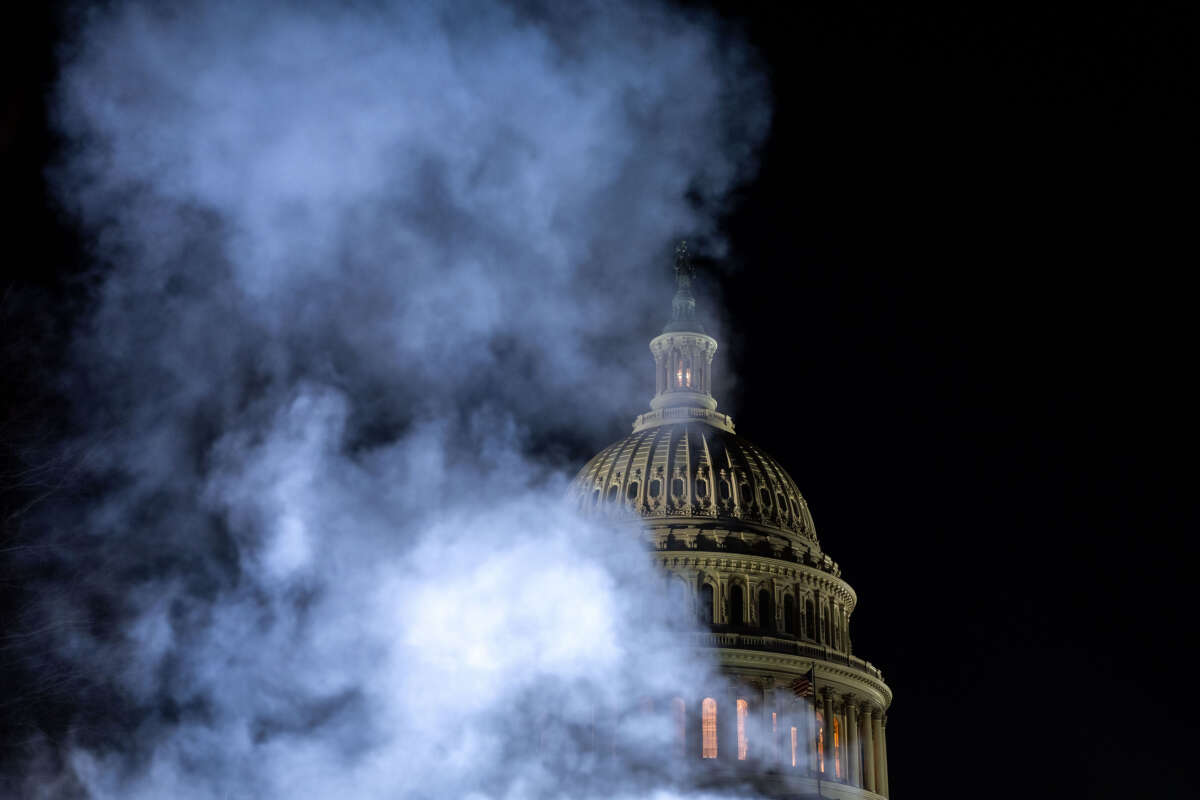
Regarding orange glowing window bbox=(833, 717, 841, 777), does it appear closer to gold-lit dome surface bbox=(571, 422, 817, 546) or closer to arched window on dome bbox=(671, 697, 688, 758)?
arched window on dome bbox=(671, 697, 688, 758)

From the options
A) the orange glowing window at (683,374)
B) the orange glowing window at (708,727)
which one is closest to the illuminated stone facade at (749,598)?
the orange glowing window at (708,727)

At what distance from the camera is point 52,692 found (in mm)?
24734

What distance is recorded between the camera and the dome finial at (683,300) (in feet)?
352

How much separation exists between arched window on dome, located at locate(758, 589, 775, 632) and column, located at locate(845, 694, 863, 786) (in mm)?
7124

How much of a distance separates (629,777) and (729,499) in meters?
34.6

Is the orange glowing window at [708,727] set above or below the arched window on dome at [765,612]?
below

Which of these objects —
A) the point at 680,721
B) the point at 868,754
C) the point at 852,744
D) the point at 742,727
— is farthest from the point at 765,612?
the point at 680,721

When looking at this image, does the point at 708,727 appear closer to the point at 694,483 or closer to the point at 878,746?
the point at 878,746

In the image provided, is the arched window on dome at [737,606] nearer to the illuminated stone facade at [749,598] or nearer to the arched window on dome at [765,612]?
the illuminated stone facade at [749,598]

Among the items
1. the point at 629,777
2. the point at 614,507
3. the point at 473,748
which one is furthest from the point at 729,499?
the point at 473,748

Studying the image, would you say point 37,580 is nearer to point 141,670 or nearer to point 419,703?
point 141,670

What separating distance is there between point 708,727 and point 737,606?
380 inches

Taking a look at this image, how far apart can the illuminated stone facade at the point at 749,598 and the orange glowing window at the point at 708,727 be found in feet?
0.25

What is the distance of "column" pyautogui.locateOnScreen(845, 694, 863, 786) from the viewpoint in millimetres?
85625
